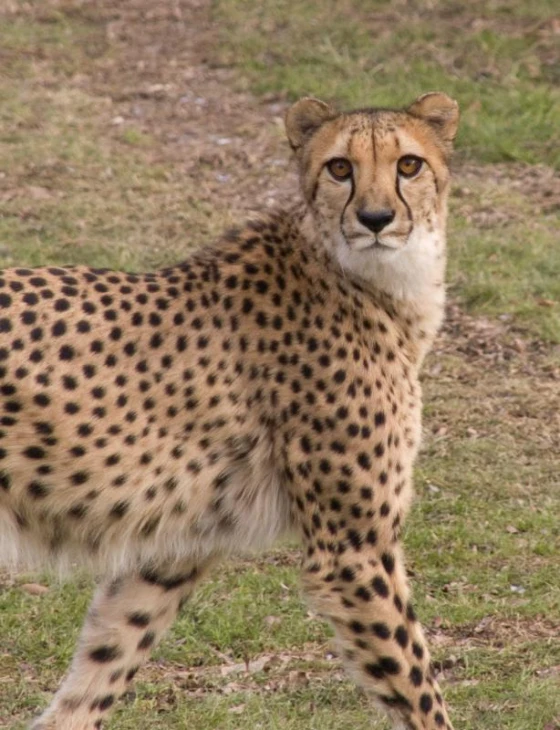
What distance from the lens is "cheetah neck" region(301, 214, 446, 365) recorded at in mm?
4086

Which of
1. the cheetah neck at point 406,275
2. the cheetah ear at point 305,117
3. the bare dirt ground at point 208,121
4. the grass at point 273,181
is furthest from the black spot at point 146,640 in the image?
the bare dirt ground at point 208,121

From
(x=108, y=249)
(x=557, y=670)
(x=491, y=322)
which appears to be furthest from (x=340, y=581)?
(x=108, y=249)

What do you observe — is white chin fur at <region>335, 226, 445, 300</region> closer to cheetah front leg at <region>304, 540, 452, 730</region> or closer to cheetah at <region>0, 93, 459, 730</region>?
cheetah at <region>0, 93, 459, 730</region>

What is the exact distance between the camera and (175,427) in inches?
159

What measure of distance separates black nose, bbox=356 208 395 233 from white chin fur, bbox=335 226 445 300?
7cm

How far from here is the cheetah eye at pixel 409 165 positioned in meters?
4.08

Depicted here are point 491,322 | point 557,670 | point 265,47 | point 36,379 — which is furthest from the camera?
point 265,47

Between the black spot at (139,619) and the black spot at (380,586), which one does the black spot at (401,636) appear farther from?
the black spot at (139,619)

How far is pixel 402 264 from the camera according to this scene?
13.4 ft

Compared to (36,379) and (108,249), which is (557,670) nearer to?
(36,379)

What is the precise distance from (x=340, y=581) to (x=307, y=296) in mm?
734

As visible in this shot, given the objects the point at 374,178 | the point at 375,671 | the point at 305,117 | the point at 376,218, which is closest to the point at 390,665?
the point at 375,671

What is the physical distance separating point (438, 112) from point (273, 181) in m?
4.11

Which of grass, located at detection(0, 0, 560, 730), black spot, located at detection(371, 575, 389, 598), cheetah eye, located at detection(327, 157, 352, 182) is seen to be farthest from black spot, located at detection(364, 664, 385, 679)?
cheetah eye, located at detection(327, 157, 352, 182)
